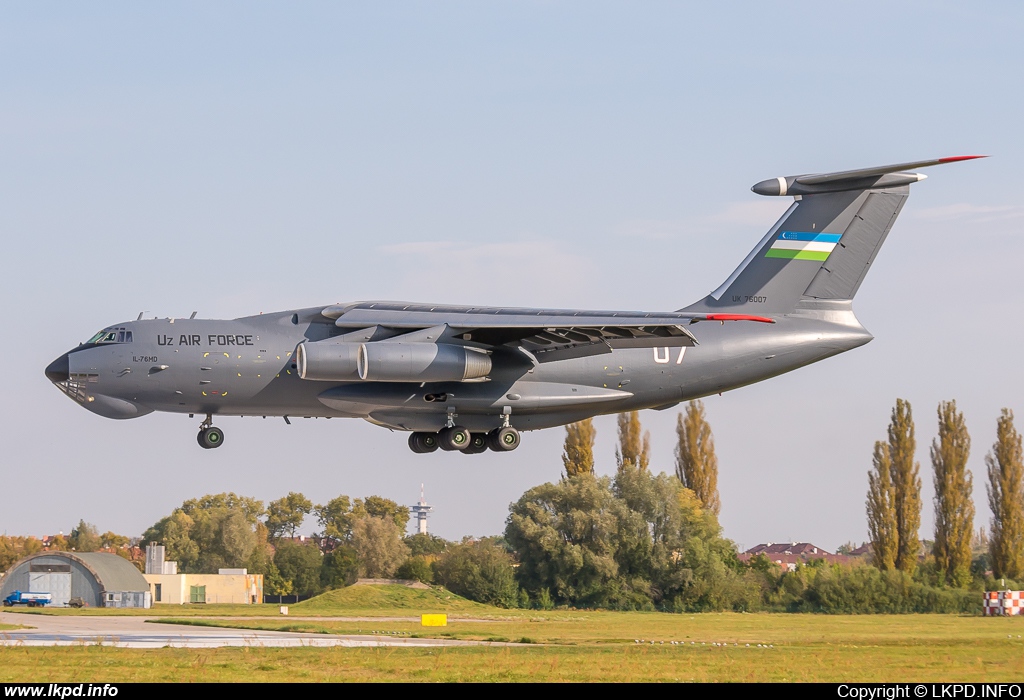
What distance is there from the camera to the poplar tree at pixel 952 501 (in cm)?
4138

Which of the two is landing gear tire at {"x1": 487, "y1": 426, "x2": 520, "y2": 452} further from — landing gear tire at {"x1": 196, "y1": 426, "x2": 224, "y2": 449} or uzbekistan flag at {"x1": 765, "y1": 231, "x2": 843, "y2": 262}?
uzbekistan flag at {"x1": 765, "y1": 231, "x2": 843, "y2": 262}

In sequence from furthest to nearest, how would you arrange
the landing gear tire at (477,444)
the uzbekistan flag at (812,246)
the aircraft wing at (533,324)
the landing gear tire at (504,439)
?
the uzbekistan flag at (812,246), the landing gear tire at (477,444), the landing gear tire at (504,439), the aircraft wing at (533,324)

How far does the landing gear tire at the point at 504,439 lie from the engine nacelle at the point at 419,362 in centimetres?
173

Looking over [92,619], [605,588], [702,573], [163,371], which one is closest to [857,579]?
[702,573]

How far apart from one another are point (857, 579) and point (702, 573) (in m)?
4.49

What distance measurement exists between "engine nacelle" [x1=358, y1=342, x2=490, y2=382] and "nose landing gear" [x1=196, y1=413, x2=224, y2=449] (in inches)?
120

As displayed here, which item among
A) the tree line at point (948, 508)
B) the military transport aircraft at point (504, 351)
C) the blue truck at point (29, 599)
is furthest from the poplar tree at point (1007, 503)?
the blue truck at point (29, 599)

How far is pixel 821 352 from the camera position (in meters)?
23.2

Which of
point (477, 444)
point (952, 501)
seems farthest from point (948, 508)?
point (477, 444)

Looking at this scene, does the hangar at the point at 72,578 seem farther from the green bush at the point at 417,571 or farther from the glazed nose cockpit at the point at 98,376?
the glazed nose cockpit at the point at 98,376

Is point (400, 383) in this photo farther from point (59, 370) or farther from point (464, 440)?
point (59, 370)

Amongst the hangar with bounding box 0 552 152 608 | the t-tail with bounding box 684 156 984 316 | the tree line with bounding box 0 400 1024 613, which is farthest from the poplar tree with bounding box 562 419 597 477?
the t-tail with bounding box 684 156 984 316
